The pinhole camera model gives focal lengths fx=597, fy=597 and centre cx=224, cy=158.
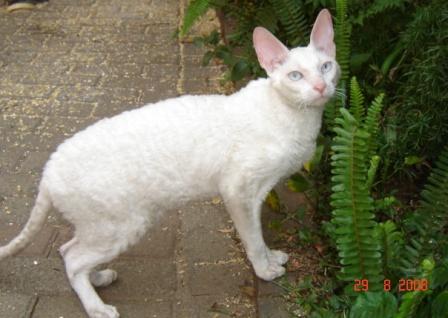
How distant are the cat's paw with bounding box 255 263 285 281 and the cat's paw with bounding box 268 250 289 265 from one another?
0.05 meters

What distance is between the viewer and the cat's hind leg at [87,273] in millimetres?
2770

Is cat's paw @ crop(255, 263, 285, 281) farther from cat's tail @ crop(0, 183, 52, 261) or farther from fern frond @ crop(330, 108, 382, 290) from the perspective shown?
cat's tail @ crop(0, 183, 52, 261)

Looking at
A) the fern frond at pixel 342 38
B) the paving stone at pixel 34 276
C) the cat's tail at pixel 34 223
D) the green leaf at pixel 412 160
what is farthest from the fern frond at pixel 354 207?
the paving stone at pixel 34 276

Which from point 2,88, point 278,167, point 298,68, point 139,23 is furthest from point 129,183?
point 139,23

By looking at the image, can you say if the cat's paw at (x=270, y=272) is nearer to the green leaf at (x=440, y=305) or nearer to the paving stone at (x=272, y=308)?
the paving stone at (x=272, y=308)

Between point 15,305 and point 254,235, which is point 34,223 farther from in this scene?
point 254,235

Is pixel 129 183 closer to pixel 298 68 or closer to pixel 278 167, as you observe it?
pixel 278 167

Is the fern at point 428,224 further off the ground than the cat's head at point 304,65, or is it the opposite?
the cat's head at point 304,65

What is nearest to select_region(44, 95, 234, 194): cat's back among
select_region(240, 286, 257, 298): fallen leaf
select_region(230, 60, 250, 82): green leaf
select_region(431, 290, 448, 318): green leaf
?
select_region(240, 286, 257, 298): fallen leaf

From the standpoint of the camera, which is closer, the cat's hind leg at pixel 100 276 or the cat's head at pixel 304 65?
the cat's head at pixel 304 65
